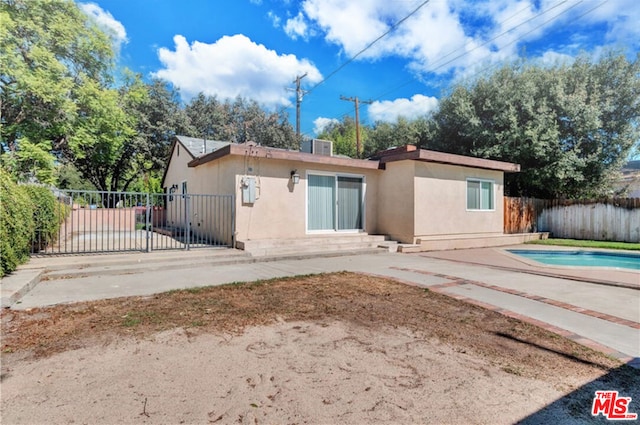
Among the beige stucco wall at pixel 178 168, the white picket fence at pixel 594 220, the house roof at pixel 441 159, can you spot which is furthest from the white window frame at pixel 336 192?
the white picket fence at pixel 594 220

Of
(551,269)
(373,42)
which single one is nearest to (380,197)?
(551,269)

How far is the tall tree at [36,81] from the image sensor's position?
14.0 meters

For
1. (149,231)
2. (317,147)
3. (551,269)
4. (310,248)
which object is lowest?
(551,269)

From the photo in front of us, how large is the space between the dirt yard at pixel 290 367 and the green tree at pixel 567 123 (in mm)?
14955

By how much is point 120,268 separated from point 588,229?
59.4ft

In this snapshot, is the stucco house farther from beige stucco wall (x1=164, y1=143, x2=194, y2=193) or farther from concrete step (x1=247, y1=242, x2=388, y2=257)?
beige stucco wall (x1=164, y1=143, x2=194, y2=193)

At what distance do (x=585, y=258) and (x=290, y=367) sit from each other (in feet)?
40.5

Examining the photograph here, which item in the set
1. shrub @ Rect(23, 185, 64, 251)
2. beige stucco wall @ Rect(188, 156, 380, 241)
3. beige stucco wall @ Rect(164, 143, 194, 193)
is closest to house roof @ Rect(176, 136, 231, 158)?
beige stucco wall @ Rect(164, 143, 194, 193)

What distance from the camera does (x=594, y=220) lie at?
14930 millimetres

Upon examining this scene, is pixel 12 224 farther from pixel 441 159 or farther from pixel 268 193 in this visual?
pixel 441 159

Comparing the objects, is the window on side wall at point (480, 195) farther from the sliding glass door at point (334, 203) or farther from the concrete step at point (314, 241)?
the sliding glass door at point (334, 203)

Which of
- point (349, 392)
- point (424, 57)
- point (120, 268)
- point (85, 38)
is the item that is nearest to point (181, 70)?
point (85, 38)

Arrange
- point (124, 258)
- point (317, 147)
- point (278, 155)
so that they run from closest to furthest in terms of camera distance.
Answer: point (124, 258) → point (278, 155) → point (317, 147)

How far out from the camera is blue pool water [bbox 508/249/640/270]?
1005cm
